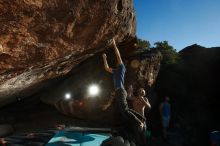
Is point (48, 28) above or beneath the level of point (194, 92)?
beneath

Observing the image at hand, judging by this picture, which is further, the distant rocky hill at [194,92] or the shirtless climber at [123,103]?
the distant rocky hill at [194,92]

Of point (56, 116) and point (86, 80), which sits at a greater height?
point (86, 80)

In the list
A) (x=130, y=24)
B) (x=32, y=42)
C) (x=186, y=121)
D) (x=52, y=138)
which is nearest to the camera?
(x=52, y=138)

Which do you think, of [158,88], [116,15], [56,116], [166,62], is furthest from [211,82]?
[116,15]

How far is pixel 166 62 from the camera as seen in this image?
23562 millimetres

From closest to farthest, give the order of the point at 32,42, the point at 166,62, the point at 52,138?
the point at 52,138
the point at 32,42
the point at 166,62

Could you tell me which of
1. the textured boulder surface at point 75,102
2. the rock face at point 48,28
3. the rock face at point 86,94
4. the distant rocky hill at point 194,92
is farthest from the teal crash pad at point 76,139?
the distant rocky hill at point 194,92

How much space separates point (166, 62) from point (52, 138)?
69.4 feet

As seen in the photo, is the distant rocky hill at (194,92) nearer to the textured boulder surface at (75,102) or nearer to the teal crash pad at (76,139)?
the textured boulder surface at (75,102)

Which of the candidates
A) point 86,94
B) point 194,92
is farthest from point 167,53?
point 86,94

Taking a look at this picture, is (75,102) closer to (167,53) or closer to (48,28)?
(48,28)

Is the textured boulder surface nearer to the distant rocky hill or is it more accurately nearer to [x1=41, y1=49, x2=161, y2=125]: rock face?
[x1=41, y1=49, x2=161, y2=125]: rock face

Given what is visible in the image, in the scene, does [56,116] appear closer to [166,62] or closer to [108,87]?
[108,87]

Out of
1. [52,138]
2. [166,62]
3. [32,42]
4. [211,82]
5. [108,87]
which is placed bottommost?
[52,138]
